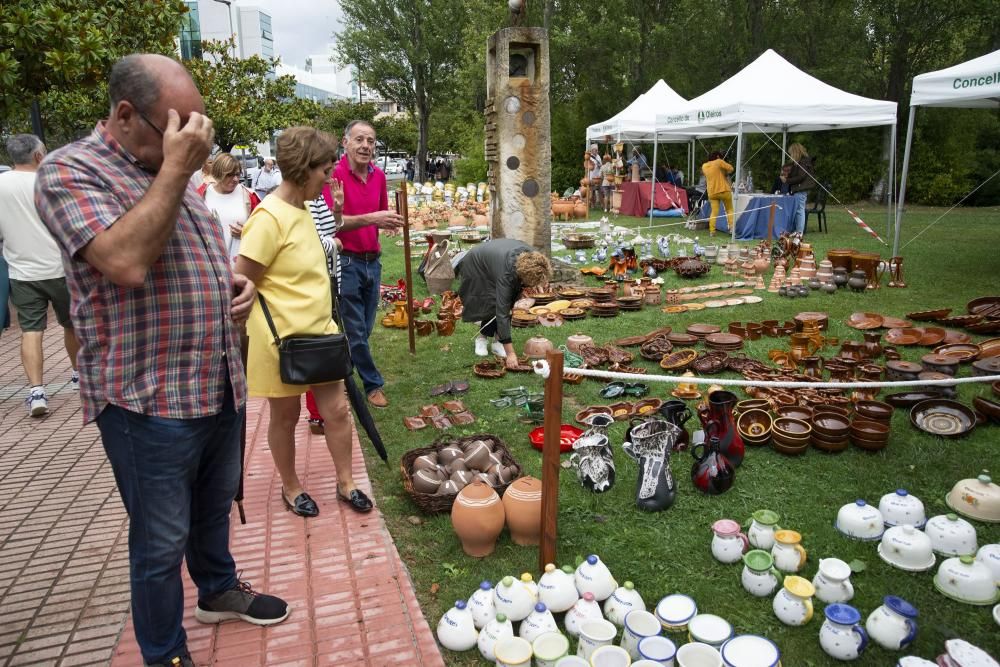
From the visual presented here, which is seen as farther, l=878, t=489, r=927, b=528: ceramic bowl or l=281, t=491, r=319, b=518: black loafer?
l=281, t=491, r=319, b=518: black loafer

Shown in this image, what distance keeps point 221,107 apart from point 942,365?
15.2 meters

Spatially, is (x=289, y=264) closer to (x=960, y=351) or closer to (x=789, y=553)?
(x=789, y=553)

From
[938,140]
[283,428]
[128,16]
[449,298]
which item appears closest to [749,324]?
[449,298]

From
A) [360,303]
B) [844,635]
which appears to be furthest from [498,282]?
[844,635]

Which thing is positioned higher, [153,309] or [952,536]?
[153,309]

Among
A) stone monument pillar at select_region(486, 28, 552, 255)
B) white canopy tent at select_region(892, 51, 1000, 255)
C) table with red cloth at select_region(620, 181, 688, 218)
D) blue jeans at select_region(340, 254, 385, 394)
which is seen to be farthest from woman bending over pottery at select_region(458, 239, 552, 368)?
table with red cloth at select_region(620, 181, 688, 218)

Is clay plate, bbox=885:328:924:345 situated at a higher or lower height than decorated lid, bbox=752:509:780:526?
higher

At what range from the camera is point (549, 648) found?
2.29 meters

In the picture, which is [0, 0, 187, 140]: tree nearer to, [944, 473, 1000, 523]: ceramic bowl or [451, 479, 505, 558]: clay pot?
[451, 479, 505, 558]: clay pot

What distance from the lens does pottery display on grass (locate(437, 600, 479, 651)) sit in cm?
241

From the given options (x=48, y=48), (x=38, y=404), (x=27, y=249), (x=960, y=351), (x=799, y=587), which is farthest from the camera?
(x=960, y=351)

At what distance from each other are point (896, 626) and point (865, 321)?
15.3 ft

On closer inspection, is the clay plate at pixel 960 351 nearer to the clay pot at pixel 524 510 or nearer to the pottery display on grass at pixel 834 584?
the pottery display on grass at pixel 834 584

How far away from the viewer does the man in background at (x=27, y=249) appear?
15.0 ft
